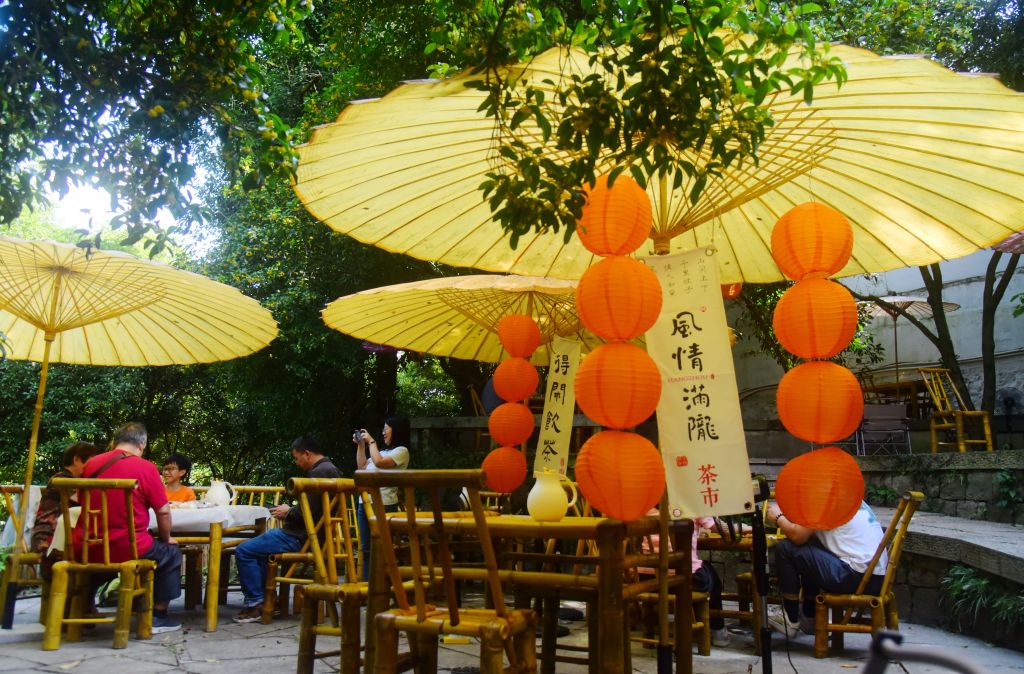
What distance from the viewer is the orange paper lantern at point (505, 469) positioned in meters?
4.84

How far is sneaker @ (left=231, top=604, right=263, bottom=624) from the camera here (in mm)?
5770

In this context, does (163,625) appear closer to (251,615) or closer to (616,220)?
(251,615)

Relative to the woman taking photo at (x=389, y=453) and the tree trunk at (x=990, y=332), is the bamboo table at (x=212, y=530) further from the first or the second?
the tree trunk at (x=990, y=332)

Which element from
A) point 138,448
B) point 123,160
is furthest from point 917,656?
point 138,448

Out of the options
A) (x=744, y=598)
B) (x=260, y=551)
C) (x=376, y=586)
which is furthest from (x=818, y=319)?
(x=260, y=551)

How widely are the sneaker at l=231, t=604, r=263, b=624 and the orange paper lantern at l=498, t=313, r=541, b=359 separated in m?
2.83

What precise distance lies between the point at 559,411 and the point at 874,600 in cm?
215

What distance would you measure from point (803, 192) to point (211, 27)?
2889 mm

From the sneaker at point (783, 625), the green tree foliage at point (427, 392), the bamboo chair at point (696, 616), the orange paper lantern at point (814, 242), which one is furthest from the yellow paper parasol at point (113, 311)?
the green tree foliage at point (427, 392)

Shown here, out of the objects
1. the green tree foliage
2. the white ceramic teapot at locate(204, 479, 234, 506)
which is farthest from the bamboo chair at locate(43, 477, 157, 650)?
the green tree foliage

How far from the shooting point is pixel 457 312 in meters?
6.03

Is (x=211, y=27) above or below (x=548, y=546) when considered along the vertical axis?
above

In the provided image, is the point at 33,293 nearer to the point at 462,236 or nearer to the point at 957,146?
the point at 462,236

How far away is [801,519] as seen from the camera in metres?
3.10
